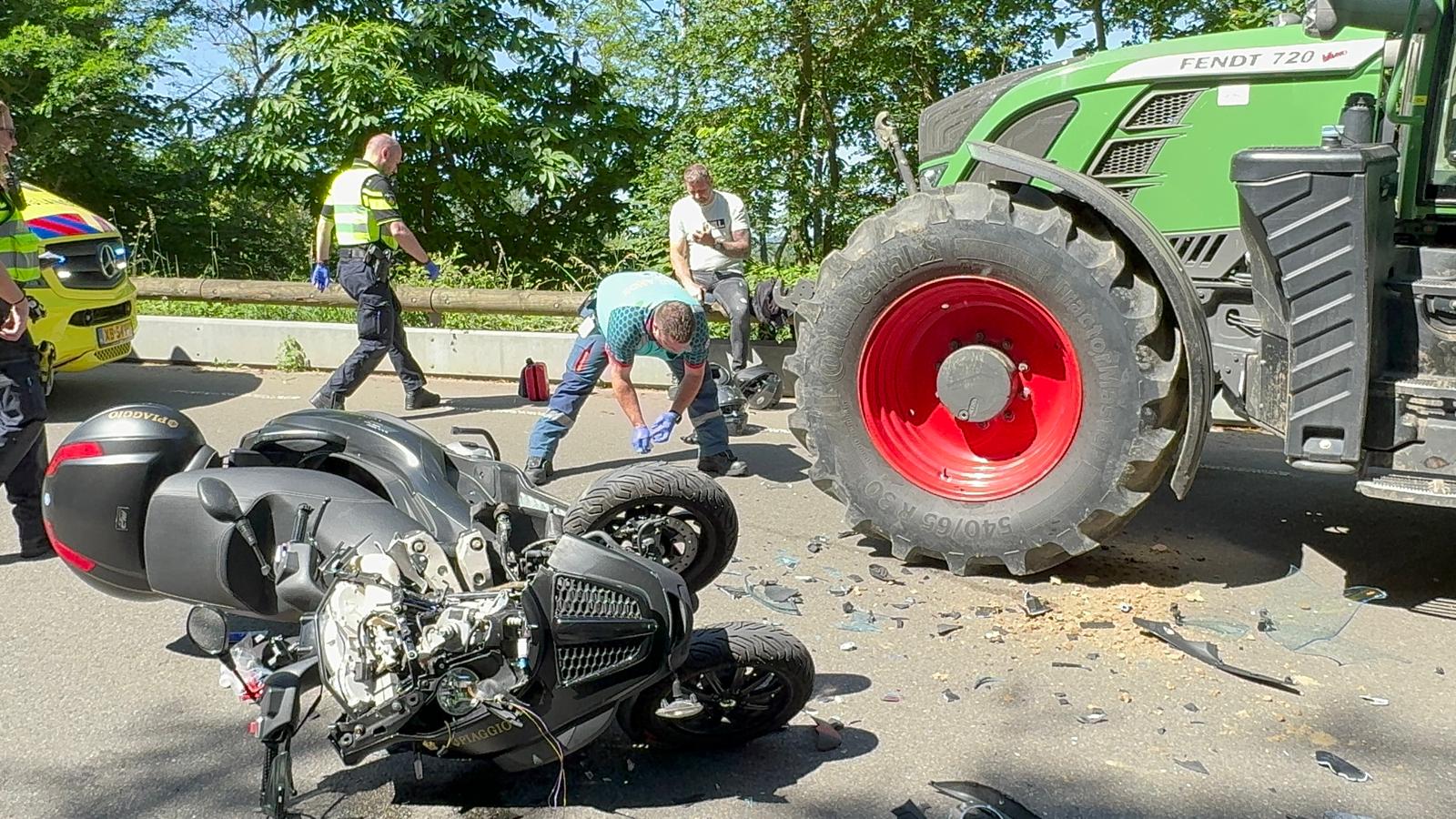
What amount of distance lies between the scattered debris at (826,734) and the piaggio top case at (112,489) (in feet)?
7.06

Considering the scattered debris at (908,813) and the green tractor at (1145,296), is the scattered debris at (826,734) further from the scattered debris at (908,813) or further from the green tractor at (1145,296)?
the green tractor at (1145,296)

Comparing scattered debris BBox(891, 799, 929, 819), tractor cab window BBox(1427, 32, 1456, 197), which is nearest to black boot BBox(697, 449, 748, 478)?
tractor cab window BBox(1427, 32, 1456, 197)

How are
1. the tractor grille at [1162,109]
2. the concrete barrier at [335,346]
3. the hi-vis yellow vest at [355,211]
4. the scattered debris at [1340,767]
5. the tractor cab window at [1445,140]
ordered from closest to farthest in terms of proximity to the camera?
the scattered debris at [1340,767] → the tractor cab window at [1445,140] → the tractor grille at [1162,109] → the hi-vis yellow vest at [355,211] → the concrete barrier at [335,346]

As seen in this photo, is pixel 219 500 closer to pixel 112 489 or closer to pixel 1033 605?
pixel 112 489

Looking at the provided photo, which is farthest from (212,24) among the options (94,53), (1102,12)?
(1102,12)

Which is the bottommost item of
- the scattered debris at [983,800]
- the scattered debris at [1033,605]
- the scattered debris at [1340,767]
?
the scattered debris at [1340,767]

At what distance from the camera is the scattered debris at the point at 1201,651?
4266 mm

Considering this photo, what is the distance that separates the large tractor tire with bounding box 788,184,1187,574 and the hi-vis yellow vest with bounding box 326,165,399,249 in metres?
4.61

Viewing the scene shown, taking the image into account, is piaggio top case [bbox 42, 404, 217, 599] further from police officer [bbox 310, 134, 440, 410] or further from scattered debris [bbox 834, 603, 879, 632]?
police officer [bbox 310, 134, 440, 410]

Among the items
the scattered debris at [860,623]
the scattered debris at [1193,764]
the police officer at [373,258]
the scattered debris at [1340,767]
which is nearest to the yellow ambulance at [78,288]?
the police officer at [373,258]

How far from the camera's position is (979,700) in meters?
4.15

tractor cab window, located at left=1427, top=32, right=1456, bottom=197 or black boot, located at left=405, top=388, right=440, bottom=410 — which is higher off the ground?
tractor cab window, located at left=1427, top=32, right=1456, bottom=197

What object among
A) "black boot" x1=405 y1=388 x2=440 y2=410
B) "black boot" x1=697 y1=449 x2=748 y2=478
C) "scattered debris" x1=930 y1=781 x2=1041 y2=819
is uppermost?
"black boot" x1=405 y1=388 x2=440 y2=410

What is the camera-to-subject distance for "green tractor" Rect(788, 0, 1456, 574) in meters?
4.53
